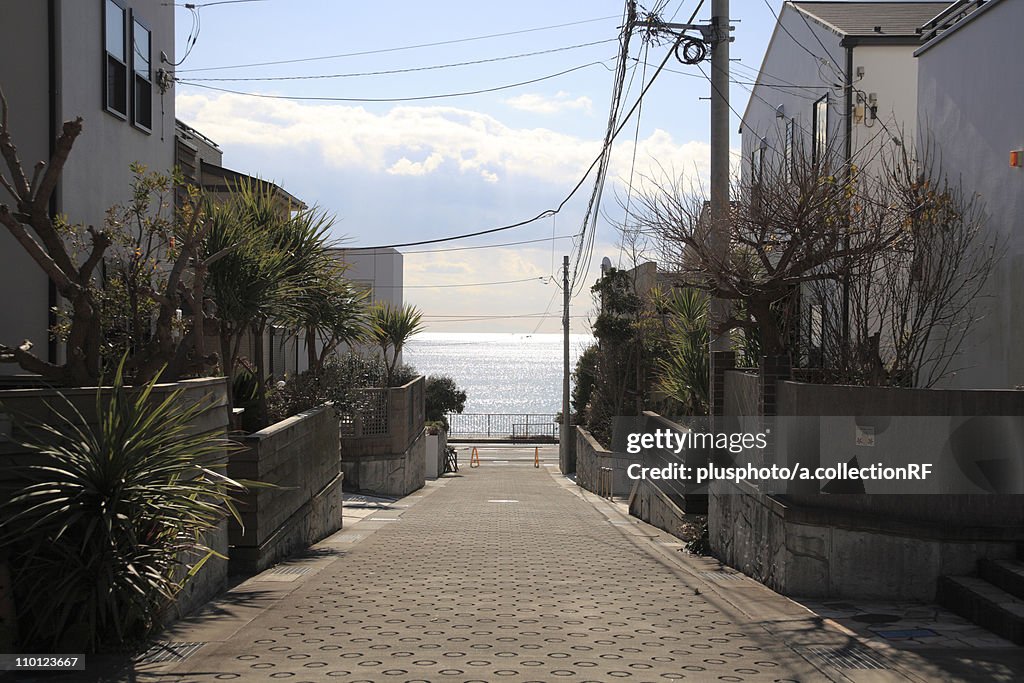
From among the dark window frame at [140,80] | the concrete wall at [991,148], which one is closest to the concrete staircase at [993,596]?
the concrete wall at [991,148]

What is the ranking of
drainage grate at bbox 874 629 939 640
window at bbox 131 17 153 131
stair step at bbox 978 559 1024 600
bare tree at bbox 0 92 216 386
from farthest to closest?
window at bbox 131 17 153 131
stair step at bbox 978 559 1024 600
bare tree at bbox 0 92 216 386
drainage grate at bbox 874 629 939 640

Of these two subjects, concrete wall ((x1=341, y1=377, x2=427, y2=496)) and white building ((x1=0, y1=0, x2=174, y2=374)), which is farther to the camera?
concrete wall ((x1=341, y1=377, x2=427, y2=496))

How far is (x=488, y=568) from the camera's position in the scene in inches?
411

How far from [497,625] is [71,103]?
8623 mm

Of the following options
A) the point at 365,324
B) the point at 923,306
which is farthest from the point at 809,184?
the point at 365,324

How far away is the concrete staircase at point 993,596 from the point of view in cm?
693

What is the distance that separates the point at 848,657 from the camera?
6543 millimetres

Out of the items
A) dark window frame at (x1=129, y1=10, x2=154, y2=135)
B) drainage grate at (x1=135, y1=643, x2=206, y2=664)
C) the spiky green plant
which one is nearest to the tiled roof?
dark window frame at (x1=129, y1=10, x2=154, y2=135)

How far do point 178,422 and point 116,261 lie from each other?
362 cm

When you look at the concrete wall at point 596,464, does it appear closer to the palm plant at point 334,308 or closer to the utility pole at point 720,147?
the palm plant at point 334,308

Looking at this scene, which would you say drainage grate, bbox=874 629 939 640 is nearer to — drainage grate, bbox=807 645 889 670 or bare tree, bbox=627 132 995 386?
drainage grate, bbox=807 645 889 670

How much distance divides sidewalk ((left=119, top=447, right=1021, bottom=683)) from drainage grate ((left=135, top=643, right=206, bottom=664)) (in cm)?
2

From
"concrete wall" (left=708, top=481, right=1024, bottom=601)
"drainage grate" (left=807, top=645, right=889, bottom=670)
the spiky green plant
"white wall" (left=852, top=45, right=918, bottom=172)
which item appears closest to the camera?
the spiky green plant

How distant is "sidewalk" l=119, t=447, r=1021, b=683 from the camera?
601 centimetres
